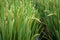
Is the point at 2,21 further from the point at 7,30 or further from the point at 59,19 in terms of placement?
the point at 59,19

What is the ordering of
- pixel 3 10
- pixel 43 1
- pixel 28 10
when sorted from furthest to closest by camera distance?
pixel 43 1 < pixel 28 10 < pixel 3 10

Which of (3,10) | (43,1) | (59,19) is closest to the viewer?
(3,10)

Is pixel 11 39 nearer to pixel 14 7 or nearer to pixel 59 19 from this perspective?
pixel 14 7

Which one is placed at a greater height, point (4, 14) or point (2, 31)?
point (4, 14)

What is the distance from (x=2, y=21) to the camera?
66.8 inches

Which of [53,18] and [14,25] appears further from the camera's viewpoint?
[53,18]

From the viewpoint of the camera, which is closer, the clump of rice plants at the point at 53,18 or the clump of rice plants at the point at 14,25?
the clump of rice plants at the point at 14,25

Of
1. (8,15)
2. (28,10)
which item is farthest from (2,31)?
(28,10)

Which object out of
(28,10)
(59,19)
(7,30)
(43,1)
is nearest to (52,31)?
(59,19)

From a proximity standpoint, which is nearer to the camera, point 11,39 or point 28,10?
point 11,39

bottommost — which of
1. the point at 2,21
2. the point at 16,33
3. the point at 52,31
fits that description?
the point at 52,31

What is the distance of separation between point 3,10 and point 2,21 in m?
0.15

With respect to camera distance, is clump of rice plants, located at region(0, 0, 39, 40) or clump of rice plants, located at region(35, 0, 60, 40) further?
clump of rice plants, located at region(35, 0, 60, 40)

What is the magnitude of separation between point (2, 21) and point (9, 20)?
0.06 metres
